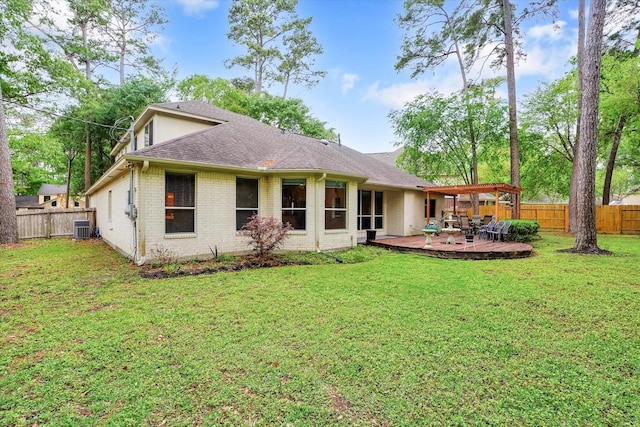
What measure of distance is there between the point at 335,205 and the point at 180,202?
493 cm

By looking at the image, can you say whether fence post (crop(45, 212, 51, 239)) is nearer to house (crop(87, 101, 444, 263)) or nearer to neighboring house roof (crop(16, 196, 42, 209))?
house (crop(87, 101, 444, 263))

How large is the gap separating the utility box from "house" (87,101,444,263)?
1972 millimetres

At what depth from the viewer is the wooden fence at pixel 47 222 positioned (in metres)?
13.6

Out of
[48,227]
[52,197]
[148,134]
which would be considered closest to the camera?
[148,134]

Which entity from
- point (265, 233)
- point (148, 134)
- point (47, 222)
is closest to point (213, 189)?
point (265, 233)

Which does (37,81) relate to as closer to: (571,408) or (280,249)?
(280,249)

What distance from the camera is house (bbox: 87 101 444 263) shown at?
767 cm

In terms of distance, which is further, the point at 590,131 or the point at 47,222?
the point at 47,222

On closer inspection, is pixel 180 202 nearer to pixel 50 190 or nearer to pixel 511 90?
pixel 511 90

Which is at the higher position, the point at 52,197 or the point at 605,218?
the point at 52,197

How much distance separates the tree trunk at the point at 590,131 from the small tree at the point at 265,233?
9.80m

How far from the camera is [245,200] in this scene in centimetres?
934

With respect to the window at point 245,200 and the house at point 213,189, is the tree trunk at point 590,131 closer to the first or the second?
the house at point 213,189

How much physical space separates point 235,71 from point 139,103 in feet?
33.4
